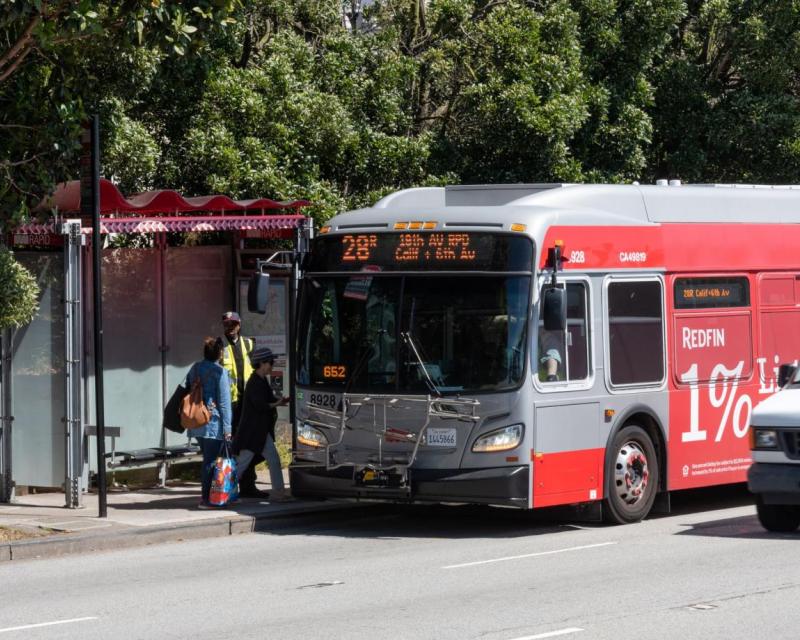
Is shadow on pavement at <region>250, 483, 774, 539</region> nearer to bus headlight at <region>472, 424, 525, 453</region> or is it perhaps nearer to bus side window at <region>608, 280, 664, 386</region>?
bus headlight at <region>472, 424, 525, 453</region>

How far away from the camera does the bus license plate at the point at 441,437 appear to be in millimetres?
13227

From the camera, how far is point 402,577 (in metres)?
11.1

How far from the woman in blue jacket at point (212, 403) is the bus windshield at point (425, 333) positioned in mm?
1474

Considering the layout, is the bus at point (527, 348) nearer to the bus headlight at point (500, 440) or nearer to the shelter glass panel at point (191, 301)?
the bus headlight at point (500, 440)

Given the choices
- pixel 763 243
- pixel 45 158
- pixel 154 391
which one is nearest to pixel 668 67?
pixel 763 243

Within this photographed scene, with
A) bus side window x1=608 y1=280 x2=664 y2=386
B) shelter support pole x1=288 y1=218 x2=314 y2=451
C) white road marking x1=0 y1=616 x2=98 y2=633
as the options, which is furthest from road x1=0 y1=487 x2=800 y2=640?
bus side window x1=608 y1=280 x2=664 y2=386

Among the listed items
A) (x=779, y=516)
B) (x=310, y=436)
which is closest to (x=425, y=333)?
(x=310, y=436)

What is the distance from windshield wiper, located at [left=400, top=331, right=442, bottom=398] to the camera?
1327 cm

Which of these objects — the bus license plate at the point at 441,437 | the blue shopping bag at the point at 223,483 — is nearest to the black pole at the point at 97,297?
the blue shopping bag at the point at 223,483

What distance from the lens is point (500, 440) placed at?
13.1 metres

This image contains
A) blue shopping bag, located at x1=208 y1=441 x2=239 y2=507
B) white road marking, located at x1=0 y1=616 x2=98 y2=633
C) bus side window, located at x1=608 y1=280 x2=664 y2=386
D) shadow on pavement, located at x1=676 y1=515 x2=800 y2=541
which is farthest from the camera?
blue shopping bag, located at x1=208 y1=441 x2=239 y2=507

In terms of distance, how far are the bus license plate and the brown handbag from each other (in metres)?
2.73

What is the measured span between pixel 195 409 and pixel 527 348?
3.72 m

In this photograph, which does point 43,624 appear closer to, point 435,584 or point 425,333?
point 435,584
